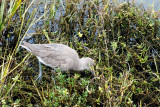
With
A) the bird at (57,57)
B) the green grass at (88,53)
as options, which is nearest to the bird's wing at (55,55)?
the bird at (57,57)

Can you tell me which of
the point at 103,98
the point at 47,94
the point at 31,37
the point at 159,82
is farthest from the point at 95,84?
the point at 31,37

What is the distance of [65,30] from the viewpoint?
183 inches

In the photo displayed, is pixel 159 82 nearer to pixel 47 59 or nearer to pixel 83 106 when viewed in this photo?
pixel 83 106

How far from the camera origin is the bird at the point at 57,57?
3807 millimetres

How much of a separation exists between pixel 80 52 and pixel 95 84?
82 cm

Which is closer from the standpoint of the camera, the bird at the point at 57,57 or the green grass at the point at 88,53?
the green grass at the point at 88,53

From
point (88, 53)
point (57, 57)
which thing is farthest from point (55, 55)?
point (88, 53)

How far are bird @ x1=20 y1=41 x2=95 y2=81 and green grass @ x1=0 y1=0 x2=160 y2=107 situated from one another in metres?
0.14

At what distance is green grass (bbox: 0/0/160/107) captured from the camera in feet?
11.3

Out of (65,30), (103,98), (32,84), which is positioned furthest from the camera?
(65,30)

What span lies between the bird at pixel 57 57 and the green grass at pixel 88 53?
0.14m

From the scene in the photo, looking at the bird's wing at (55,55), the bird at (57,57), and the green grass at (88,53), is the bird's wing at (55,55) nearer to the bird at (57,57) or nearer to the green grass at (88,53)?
the bird at (57,57)

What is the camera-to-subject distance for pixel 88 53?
424 centimetres

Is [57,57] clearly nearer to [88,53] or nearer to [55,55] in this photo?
[55,55]
